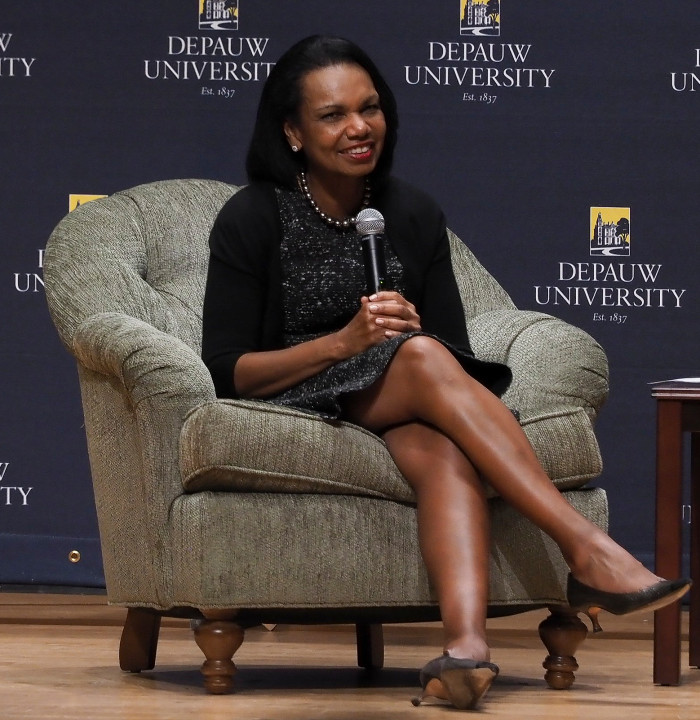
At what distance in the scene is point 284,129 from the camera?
2.52 m

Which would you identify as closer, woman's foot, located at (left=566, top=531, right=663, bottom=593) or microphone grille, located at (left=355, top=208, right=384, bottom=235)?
woman's foot, located at (left=566, top=531, right=663, bottom=593)

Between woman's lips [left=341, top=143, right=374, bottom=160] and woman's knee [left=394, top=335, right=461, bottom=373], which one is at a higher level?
woman's lips [left=341, top=143, right=374, bottom=160]

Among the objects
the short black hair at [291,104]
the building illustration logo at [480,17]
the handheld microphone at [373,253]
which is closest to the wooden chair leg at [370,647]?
the handheld microphone at [373,253]

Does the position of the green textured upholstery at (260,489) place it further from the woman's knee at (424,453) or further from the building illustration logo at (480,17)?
the building illustration logo at (480,17)

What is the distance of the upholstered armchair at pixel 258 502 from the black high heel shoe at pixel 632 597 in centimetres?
17

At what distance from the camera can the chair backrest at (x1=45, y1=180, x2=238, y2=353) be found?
2.47 meters

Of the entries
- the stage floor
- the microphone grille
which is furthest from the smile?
the stage floor

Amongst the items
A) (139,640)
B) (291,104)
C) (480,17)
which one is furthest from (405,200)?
(480,17)

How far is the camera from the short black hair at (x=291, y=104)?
96.7 inches

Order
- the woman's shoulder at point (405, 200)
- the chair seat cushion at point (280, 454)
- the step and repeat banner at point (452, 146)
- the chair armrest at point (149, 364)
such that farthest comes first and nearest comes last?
the step and repeat banner at point (452, 146)
the woman's shoulder at point (405, 200)
the chair armrest at point (149, 364)
the chair seat cushion at point (280, 454)

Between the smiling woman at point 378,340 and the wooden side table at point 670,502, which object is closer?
the smiling woman at point 378,340

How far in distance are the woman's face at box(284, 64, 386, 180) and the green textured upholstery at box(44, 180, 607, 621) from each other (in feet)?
1.56

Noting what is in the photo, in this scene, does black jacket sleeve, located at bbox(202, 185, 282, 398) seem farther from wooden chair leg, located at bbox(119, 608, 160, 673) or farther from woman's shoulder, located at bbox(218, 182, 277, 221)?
wooden chair leg, located at bbox(119, 608, 160, 673)

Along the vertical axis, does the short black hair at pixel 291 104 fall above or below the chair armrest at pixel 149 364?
above
